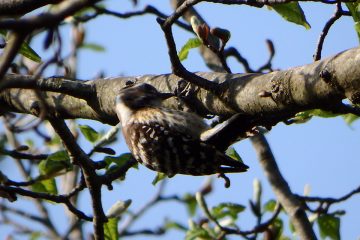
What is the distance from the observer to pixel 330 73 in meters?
3.46

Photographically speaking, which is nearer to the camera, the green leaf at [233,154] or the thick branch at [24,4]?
the thick branch at [24,4]

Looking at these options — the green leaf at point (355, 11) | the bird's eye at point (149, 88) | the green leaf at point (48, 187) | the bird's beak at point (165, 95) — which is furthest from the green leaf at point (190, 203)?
the green leaf at point (355, 11)

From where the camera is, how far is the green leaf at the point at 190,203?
939 centimetres

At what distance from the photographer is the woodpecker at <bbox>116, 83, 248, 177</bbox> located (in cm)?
533

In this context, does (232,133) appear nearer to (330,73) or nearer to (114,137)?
(114,137)

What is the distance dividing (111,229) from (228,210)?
1.50 meters

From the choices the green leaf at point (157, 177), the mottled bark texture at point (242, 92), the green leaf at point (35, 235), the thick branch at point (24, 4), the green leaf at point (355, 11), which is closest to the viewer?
the mottled bark texture at point (242, 92)

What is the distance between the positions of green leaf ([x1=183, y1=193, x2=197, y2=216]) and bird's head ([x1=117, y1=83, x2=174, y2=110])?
3.11 metres

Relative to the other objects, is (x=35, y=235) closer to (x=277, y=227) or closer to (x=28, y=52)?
(x=277, y=227)

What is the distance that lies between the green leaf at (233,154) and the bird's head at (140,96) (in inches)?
22.9

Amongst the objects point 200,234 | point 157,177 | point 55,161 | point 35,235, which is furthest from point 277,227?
point 35,235

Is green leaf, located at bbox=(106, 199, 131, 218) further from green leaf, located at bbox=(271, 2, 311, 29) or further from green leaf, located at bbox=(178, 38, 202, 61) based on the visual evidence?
green leaf, located at bbox=(271, 2, 311, 29)

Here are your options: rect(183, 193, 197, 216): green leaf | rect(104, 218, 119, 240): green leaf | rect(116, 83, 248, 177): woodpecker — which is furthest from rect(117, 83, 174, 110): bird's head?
rect(183, 193, 197, 216): green leaf

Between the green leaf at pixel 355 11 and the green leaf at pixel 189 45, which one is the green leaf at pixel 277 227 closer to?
the green leaf at pixel 189 45
